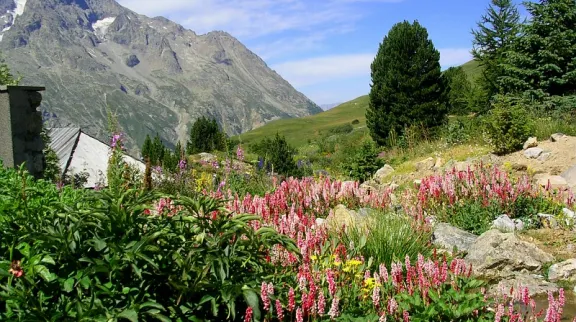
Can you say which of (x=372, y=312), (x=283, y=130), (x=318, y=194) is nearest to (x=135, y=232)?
(x=372, y=312)

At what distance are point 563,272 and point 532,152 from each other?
6166mm

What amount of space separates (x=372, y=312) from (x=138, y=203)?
5.26 feet

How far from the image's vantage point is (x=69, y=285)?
2.37m

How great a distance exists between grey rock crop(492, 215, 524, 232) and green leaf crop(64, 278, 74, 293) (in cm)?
539

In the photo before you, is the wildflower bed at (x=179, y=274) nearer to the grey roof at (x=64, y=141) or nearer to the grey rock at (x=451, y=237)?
the grey rock at (x=451, y=237)

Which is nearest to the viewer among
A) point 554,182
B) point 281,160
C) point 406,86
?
point 554,182

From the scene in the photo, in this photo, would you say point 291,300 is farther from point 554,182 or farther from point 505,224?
point 554,182

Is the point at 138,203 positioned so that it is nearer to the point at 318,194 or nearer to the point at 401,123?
the point at 318,194

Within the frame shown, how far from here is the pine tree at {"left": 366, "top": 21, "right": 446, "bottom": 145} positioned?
23.1 meters

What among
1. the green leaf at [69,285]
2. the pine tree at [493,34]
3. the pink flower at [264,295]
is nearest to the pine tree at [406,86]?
the pine tree at [493,34]

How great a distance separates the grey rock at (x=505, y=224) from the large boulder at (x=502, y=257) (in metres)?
0.78

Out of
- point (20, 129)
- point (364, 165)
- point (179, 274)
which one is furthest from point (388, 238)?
point (364, 165)

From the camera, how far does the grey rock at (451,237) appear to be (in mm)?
5617

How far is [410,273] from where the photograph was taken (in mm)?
3375
